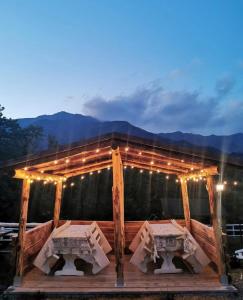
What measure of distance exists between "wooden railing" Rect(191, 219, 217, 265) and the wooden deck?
0.41 meters

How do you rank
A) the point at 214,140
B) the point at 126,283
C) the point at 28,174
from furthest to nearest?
the point at 214,140 < the point at 28,174 < the point at 126,283

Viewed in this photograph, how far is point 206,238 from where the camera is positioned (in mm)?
6727

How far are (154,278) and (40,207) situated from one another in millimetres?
12625

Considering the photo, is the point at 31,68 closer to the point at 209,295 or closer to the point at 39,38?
the point at 39,38

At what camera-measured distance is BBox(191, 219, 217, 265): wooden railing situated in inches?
240

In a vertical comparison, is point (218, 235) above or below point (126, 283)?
above

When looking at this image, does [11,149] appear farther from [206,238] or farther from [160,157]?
[206,238]

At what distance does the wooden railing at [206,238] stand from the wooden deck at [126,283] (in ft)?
1.35

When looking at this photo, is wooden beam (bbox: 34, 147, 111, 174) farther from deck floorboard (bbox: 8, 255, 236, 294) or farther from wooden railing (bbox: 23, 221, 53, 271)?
deck floorboard (bbox: 8, 255, 236, 294)

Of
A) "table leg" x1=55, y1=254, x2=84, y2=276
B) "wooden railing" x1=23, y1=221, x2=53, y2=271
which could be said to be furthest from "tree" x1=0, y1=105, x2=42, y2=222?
"table leg" x1=55, y1=254, x2=84, y2=276

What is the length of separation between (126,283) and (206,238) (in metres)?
2.65

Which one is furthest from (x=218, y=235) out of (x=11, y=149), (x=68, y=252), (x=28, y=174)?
(x=11, y=149)

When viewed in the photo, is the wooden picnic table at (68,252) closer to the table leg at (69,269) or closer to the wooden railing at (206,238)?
the table leg at (69,269)

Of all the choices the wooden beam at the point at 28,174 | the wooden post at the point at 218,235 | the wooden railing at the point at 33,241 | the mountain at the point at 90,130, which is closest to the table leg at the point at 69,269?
the wooden railing at the point at 33,241
